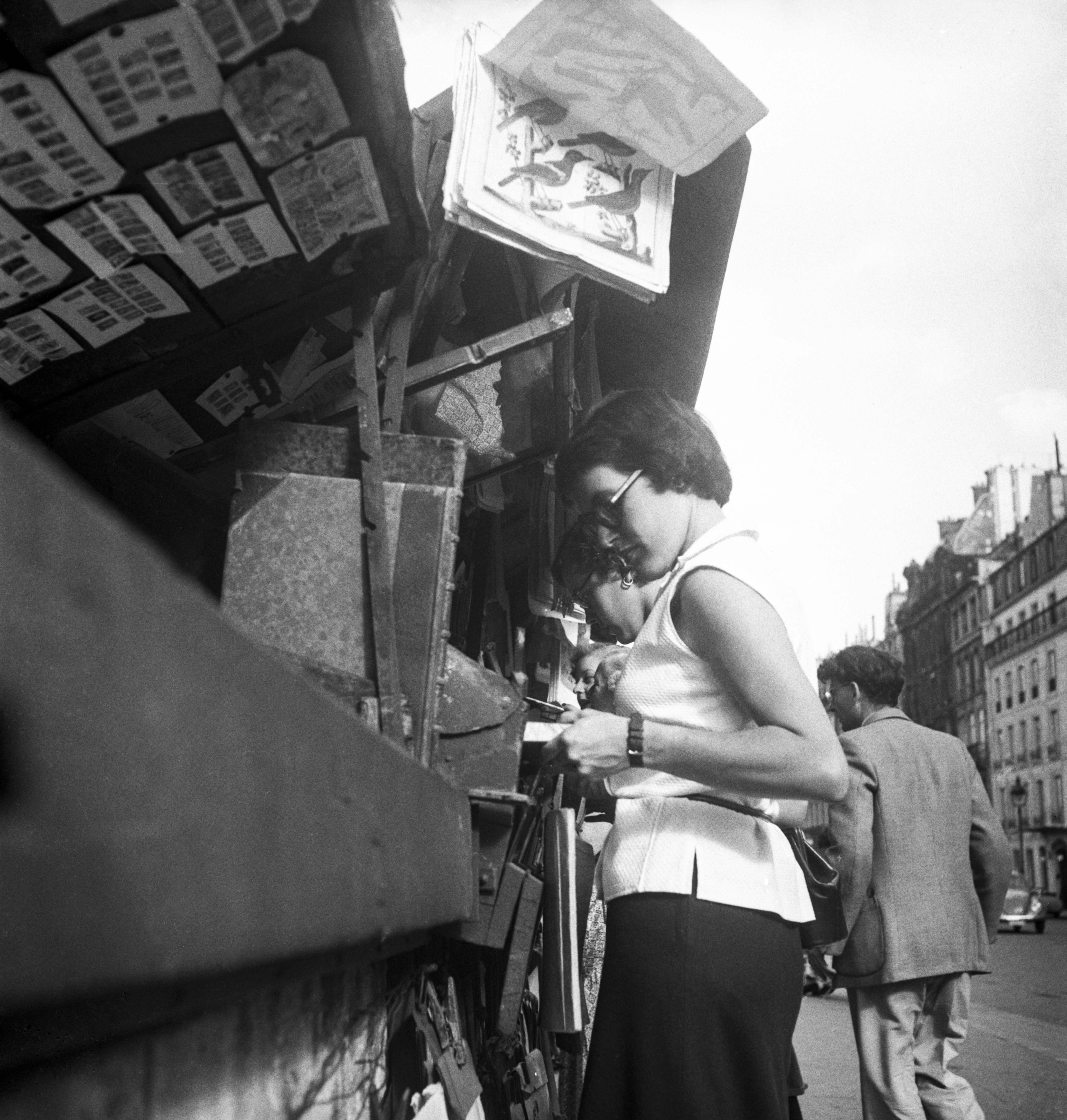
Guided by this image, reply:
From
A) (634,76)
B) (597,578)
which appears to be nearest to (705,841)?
(597,578)

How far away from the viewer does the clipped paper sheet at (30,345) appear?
1.82m

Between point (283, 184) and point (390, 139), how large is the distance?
193mm

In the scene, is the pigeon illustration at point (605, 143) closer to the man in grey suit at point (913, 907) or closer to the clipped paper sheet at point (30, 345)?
the clipped paper sheet at point (30, 345)

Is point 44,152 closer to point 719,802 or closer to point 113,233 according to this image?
point 113,233

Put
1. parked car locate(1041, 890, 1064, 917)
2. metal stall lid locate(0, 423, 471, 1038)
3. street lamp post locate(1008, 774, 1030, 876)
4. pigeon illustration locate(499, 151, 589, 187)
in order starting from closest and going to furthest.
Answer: metal stall lid locate(0, 423, 471, 1038) → pigeon illustration locate(499, 151, 589, 187) → street lamp post locate(1008, 774, 1030, 876) → parked car locate(1041, 890, 1064, 917)

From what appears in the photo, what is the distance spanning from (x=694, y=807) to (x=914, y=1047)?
2.60 metres

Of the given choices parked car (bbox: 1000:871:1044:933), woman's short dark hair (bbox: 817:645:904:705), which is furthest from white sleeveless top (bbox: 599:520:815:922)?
parked car (bbox: 1000:871:1044:933)

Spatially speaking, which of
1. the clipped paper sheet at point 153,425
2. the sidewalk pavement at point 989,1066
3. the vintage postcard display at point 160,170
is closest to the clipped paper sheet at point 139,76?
the vintage postcard display at point 160,170

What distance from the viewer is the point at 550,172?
2730 mm

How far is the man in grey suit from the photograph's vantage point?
12.6 ft

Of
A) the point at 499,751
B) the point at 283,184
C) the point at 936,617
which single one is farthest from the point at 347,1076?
the point at 936,617

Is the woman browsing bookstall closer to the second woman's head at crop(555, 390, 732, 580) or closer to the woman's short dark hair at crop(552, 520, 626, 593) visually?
the second woman's head at crop(555, 390, 732, 580)

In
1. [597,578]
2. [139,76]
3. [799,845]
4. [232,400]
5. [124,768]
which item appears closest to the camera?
[124,768]

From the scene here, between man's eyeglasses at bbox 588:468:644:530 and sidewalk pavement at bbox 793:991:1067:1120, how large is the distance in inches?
159
